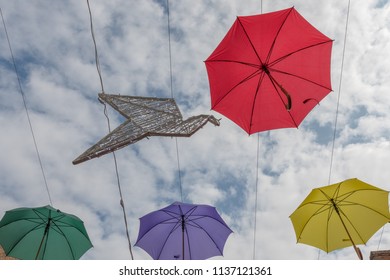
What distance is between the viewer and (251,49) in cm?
690

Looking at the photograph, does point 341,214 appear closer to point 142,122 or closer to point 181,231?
point 181,231

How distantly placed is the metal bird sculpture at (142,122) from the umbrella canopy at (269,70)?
177 centimetres

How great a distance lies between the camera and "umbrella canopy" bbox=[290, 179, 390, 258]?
689 centimetres

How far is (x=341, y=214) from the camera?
7.06 meters

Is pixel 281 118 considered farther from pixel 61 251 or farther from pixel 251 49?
pixel 61 251

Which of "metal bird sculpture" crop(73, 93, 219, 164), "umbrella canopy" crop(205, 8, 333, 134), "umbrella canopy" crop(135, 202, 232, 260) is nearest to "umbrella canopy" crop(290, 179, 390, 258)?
"umbrella canopy" crop(205, 8, 333, 134)

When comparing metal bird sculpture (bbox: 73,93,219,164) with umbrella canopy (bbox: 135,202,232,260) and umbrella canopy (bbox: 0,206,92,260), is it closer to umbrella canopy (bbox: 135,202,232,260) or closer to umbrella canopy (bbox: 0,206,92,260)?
umbrella canopy (bbox: 0,206,92,260)

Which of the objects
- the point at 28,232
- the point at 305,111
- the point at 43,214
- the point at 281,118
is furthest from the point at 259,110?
the point at 28,232

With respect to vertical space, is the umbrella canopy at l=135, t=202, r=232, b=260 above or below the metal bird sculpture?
below

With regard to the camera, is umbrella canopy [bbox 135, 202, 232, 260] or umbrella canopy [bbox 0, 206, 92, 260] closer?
umbrella canopy [bbox 0, 206, 92, 260]

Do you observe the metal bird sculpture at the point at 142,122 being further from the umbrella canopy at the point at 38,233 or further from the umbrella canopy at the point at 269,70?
the umbrella canopy at the point at 269,70

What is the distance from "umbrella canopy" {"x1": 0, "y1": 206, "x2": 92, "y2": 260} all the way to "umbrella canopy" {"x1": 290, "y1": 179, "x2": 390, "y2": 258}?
5.53m

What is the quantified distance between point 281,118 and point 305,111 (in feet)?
2.03

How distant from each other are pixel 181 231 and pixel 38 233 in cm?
344
